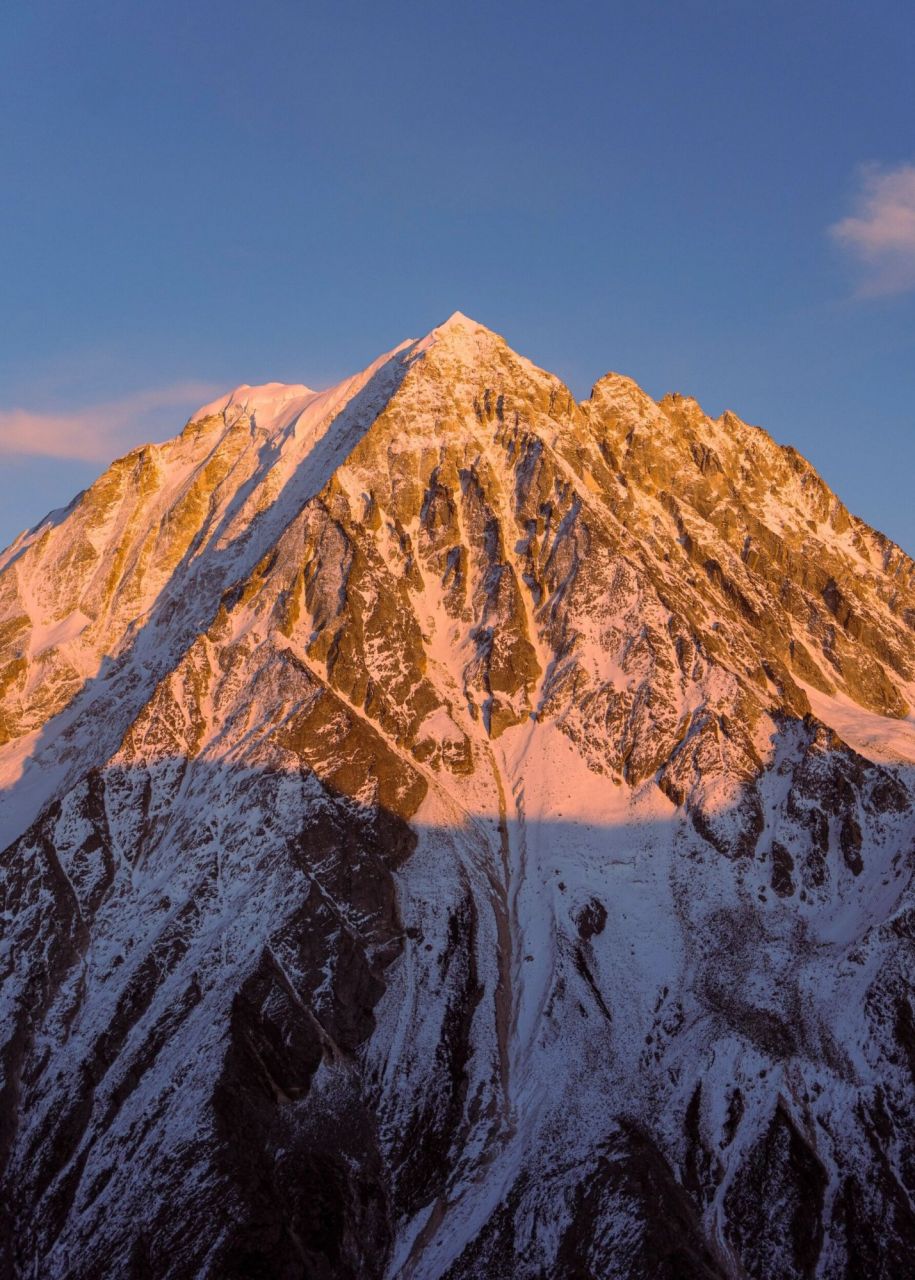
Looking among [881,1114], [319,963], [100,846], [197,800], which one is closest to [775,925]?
[881,1114]

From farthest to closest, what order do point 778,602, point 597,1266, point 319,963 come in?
point 778,602
point 319,963
point 597,1266

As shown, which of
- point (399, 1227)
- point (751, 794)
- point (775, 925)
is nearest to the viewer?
point (399, 1227)

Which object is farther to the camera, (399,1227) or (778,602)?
(778,602)

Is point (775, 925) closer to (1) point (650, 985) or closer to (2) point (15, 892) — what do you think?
(1) point (650, 985)

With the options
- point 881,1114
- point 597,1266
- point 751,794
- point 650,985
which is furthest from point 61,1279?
point 751,794

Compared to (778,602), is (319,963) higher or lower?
lower

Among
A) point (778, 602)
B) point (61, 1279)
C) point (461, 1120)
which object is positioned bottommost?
point (61, 1279)

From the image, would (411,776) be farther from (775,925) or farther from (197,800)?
(775,925)
